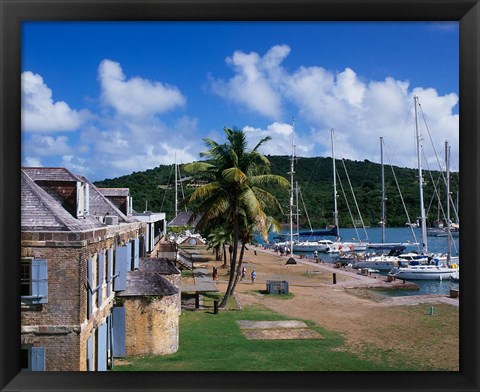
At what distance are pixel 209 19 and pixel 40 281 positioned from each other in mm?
6051

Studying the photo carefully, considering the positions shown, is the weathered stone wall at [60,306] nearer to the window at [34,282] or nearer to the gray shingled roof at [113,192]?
the window at [34,282]

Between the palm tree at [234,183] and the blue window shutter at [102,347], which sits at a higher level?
the palm tree at [234,183]

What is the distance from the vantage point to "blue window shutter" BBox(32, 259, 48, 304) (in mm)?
8734

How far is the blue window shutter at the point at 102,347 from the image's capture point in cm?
1094

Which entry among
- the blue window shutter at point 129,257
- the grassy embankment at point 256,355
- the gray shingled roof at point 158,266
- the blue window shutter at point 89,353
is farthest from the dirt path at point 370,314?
the blue window shutter at point 89,353

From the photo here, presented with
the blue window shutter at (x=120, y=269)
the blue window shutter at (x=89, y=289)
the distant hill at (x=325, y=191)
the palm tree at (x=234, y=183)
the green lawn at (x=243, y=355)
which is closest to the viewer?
the blue window shutter at (x=89, y=289)

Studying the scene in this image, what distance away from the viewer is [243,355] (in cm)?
1376

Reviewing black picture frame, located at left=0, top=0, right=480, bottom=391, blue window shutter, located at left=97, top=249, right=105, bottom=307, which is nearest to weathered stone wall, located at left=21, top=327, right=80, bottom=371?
blue window shutter, located at left=97, top=249, right=105, bottom=307

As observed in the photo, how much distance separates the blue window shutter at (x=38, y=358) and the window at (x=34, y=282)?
78cm

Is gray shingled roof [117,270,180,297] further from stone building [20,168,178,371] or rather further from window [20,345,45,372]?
window [20,345,45,372]

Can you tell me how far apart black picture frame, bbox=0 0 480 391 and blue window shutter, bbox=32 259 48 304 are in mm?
4397

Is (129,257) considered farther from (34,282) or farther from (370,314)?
(370,314)

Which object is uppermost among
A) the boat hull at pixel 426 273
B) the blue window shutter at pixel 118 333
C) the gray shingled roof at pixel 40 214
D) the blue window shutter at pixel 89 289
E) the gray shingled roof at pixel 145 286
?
the gray shingled roof at pixel 40 214

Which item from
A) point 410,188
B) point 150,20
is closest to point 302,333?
point 150,20
